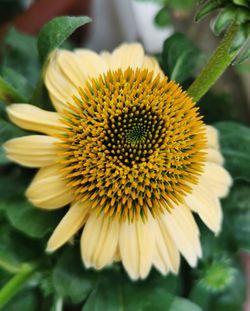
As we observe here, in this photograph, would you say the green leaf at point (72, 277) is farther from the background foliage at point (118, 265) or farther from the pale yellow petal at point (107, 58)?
the pale yellow petal at point (107, 58)

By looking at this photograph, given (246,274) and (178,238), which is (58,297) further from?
(246,274)

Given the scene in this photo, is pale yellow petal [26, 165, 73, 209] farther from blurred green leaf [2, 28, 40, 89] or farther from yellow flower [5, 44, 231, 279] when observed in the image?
blurred green leaf [2, 28, 40, 89]

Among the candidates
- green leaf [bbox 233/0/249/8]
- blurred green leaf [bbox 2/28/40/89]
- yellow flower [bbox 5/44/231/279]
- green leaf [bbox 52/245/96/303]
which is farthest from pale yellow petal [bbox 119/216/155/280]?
blurred green leaf [bbox 2/28/40/89]

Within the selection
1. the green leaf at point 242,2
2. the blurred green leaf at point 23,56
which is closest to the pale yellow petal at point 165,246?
the green leaf at point 242,2

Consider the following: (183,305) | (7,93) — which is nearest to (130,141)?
(7,93)

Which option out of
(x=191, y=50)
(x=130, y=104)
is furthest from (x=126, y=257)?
(x=191, y=50)
